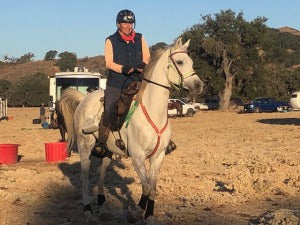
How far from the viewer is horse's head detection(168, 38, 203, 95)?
5910 millimetres

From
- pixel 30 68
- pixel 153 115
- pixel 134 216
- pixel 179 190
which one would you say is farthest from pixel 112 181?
pixel 30 68

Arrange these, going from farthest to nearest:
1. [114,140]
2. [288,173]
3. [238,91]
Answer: [238,91] < [288,173] < [114,140]

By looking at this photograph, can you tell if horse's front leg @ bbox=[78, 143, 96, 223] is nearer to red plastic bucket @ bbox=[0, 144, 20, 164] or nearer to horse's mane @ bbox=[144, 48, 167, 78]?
horse's mane @ bbox=[144, 48, 167, 78]

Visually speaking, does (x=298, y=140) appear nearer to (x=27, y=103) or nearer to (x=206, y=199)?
(x=206, y=199)

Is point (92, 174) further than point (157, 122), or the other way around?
point (92, 174)

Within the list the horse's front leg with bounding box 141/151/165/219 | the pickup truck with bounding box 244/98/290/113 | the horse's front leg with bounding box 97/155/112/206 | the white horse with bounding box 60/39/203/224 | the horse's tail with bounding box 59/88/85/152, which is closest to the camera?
the white horse with bounding box 60/39/203/224

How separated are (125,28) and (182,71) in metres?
1.27

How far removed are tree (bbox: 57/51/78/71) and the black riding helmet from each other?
117219mm

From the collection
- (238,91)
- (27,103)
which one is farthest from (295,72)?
(27,103)

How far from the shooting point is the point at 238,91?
54.6 meters

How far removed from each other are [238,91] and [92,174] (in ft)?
149

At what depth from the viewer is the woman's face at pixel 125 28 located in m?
6.74

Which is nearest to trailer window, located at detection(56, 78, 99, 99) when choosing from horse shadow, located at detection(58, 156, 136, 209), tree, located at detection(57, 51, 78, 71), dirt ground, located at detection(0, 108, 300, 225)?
dirt ground, located at detection(0, 108, 300, 225)

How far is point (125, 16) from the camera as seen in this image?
6672 mm
